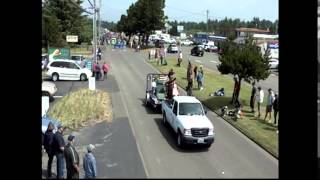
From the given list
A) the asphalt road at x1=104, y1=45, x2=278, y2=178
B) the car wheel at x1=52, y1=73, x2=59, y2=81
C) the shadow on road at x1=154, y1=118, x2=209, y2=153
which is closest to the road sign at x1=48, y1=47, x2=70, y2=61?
the car wheel at x1=52, y1=73, x2=59, y2=81

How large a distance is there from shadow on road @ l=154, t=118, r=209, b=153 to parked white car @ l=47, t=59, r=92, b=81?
15.3 metres

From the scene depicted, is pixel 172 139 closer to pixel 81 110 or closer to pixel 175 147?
pixel 175 147

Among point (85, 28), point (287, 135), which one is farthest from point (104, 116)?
point (85, 28)

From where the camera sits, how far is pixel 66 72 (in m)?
34.3

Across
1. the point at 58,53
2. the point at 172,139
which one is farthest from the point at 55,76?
the point at 172,139

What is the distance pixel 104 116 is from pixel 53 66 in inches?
591

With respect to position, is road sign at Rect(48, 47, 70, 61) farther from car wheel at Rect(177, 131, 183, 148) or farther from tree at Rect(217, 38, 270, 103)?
car wheel at Rect(177, 131, 183, 148)

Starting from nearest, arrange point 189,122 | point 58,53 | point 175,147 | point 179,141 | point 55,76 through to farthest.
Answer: point 175,147, point 179,141, point 189,122, point 55,76, point 58,53

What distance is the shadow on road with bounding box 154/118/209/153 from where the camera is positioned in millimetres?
14490

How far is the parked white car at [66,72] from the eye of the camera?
33969 mm

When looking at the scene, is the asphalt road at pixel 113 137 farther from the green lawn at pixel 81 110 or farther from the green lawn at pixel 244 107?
the green lawn at pixel 244 107

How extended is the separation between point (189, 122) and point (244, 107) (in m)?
7.79

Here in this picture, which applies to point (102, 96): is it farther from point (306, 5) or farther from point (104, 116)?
point (306, 5)

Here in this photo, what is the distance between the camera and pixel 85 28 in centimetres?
6781
